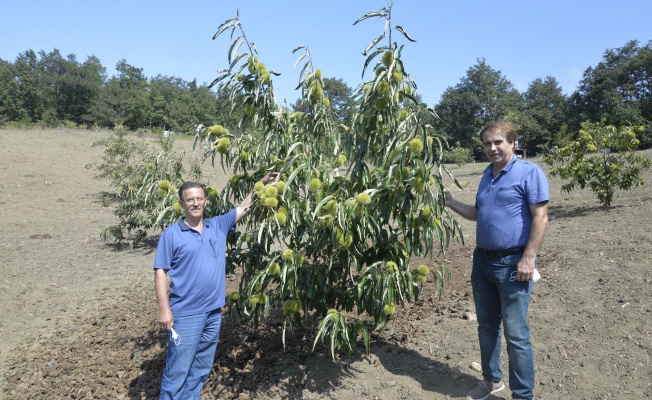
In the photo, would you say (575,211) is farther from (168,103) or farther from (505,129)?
(168,103)

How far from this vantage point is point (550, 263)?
4.71m

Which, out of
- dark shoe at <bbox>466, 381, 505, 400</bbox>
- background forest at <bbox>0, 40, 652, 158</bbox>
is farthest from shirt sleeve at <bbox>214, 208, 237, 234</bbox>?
background forest at <bbox>0, 40, 652, 158</bbox>

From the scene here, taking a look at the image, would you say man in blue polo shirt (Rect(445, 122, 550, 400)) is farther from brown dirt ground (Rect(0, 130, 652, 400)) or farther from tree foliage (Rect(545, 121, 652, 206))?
tree foliage (Rect(545, 121, 652, 206))

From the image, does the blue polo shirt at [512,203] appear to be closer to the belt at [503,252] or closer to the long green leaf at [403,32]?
the belt at [503,252]

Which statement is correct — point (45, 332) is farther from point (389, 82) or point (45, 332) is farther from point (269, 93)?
point (389, 82)

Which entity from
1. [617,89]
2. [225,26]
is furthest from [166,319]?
[617,89]

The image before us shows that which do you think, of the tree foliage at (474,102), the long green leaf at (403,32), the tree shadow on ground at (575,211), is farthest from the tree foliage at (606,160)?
the tree foliage at (474,102)

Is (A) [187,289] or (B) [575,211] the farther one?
(B) [575,211]

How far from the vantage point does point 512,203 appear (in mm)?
2377

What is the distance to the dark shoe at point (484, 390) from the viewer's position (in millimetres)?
2658

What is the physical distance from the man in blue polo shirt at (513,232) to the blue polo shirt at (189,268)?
1481 millimetres

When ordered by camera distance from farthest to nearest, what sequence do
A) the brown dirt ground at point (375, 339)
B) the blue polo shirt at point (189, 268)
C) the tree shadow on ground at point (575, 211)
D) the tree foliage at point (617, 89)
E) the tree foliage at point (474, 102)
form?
the tree foliage at point (474, 102) → the tree foliage at point (617, 89) → the tree shadow on ground at point (575, 211) → the brown dirt ground at point (375, 339) → the blue polo shirt at point (189, 268)

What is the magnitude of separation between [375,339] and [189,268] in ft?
5.43

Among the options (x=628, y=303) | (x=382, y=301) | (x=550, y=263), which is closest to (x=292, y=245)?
(x=382, y=301)
